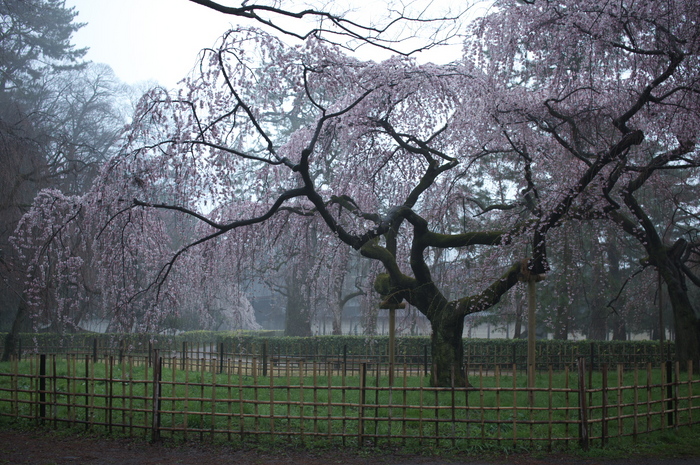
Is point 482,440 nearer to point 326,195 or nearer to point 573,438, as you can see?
point 573,438

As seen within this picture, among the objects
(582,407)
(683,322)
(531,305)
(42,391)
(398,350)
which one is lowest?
(398,350)

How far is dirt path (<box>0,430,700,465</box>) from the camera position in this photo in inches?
243

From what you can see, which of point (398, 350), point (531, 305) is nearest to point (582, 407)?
point (531, 305)

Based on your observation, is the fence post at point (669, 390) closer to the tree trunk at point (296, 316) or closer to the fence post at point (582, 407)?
the fence post at point (582, 407)

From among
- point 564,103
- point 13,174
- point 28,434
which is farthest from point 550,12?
point 13,174

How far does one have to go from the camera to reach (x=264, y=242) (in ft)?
40.0

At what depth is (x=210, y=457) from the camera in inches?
252

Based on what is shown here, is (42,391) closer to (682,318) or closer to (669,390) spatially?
(669,390)

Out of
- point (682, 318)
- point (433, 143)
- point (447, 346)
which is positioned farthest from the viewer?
point (682, 318)

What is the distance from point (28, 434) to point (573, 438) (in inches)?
280

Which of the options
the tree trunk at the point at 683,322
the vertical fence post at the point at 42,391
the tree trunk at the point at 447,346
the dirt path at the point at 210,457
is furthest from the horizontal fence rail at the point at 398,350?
the dirt path at the point at 210,457

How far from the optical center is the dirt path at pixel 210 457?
616 centimetres

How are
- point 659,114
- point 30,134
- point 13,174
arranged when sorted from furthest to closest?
point 30,134
point 13,174
point 659,114

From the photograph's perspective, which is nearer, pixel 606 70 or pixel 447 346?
pixel 606 70
